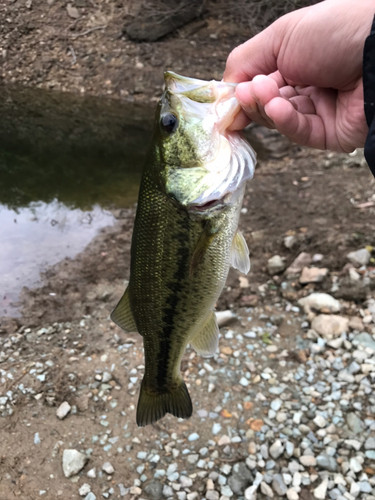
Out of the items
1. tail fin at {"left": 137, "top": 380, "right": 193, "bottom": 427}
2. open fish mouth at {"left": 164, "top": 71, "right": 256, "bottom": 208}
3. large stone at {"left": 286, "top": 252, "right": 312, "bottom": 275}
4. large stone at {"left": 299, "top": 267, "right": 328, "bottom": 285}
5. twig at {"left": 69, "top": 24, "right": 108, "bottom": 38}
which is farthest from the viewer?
twig at {"left": 69, "top": 24, "right": 108, "bottom": 38}

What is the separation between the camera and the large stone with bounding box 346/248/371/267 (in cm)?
464

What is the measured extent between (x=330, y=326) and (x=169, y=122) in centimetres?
300

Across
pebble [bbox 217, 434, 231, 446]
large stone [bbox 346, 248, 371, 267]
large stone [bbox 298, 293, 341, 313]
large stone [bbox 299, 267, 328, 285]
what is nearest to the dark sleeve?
pebble [bbox 217, 434, 231, 446]

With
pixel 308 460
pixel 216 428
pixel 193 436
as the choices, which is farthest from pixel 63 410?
pixel 308 460

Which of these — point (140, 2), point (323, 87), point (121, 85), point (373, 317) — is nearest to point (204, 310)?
point (323, 87)

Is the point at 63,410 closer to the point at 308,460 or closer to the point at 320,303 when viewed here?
the point at 308,460

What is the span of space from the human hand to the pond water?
3.96 meters

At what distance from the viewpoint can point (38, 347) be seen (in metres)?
4.25

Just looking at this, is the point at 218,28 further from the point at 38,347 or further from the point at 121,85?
the point at 38,347

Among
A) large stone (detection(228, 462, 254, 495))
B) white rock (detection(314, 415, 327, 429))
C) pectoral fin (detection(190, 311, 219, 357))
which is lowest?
large stone (detection(228, 462, 254, 495))

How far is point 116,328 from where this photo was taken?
4398 mm

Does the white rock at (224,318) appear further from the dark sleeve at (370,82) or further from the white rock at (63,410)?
the dark sleeve at (370,82)

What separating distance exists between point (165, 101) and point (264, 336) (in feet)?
9.61

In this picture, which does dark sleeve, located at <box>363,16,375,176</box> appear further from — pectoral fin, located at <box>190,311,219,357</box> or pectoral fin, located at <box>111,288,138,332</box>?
pectoral fin, located at <box>111,288,138,332</box>
